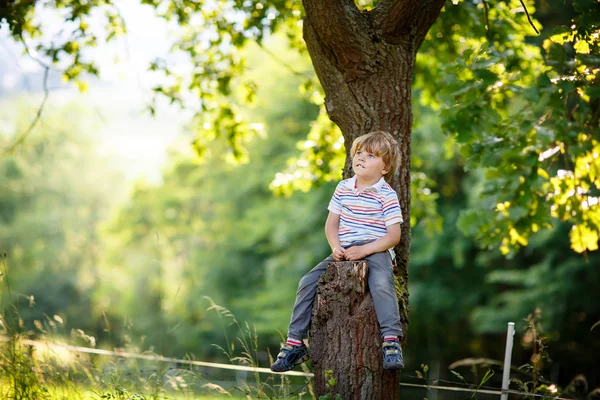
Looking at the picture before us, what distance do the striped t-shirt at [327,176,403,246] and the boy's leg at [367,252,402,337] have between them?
0.74 ft

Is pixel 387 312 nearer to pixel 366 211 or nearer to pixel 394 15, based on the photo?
pixel 366 211

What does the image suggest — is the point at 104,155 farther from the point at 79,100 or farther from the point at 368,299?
the point at 368,299

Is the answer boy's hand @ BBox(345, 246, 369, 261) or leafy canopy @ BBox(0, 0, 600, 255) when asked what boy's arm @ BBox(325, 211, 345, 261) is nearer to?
boy's hand @ BBox(345, 246, 369, 261)

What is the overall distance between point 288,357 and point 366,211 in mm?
1008

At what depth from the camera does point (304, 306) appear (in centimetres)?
394

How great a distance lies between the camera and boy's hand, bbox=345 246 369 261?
3.85 metres

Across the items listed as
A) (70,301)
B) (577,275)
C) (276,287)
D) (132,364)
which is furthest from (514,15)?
(70,301)

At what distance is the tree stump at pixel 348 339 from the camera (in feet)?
12.0

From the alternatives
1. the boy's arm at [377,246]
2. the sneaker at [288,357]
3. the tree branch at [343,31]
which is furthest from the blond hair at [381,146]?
the sneaker at [288,357]

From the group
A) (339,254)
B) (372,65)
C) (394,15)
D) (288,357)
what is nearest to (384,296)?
(339,254)

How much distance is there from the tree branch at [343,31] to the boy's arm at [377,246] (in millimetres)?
1149

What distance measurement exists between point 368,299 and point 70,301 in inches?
1118

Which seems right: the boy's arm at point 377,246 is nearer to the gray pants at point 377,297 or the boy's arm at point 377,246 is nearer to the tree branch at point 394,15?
the gray pants at point 377,297

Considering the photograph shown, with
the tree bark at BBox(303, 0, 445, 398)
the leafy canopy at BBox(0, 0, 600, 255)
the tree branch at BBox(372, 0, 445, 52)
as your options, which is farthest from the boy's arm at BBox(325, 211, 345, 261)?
the leafy canopy at BBox(0, 0, 600, 255)
